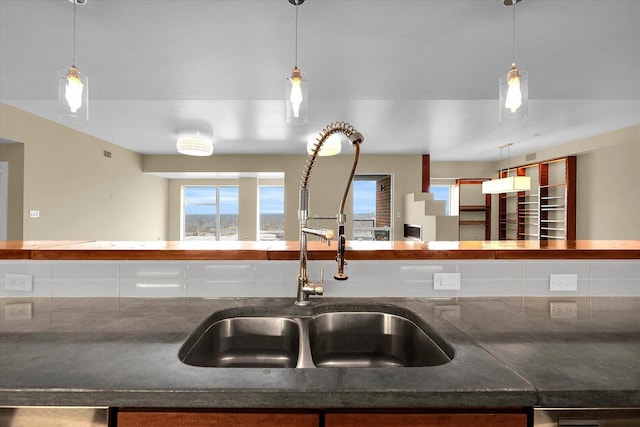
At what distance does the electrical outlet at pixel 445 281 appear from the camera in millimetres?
1232

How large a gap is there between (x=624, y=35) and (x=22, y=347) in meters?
3.73

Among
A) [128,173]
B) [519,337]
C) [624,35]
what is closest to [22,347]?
[519,337]

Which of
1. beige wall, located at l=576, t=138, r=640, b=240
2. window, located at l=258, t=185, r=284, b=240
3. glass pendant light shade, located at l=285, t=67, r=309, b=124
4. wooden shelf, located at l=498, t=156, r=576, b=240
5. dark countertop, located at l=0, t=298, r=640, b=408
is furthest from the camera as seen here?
window, located at l=258, t=185, r=284, b=240

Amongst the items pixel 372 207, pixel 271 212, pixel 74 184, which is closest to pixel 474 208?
pixel 372 207

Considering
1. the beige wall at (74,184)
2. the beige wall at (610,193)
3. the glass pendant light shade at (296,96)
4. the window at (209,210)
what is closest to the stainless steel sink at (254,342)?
the glass pendant light shade at (296,96)

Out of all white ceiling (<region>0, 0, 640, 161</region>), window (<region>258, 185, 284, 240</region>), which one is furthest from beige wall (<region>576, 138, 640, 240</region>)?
window (<region>258, 185, 284, 240</region>)

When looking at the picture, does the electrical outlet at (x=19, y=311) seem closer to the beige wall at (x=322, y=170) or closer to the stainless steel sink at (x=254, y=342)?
the stainless steel sink at (x=254, y=342)

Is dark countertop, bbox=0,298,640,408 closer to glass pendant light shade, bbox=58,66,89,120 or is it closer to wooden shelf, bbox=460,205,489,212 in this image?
glass pendant light shade, bbox=58,66,89,120

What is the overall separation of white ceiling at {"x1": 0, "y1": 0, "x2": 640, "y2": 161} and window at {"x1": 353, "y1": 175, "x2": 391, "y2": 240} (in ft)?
10.4

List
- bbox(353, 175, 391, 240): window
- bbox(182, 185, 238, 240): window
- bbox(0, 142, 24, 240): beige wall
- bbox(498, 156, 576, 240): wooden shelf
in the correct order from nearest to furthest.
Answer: bbox(0, 142, 24, 240): beige wall, bbox(498, 156, 576, 240): wooden shelf, bbox(353, 175, 391, 240): window, bbox(182, 185, 238, 240): window

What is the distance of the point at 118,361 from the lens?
69cm

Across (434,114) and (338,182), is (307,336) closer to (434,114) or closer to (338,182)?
(434,114)

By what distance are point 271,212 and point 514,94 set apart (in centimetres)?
774

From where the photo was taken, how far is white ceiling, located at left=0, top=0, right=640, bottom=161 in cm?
209
